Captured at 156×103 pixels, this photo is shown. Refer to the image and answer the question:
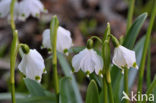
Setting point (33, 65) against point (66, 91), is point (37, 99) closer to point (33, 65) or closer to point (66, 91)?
point (66, 91)

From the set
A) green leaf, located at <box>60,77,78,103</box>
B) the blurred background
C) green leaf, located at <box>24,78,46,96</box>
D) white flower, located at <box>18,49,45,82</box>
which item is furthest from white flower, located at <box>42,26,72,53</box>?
the blurred background

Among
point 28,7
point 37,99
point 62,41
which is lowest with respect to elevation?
point 37,99

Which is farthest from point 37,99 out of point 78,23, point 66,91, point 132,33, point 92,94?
point 78,23

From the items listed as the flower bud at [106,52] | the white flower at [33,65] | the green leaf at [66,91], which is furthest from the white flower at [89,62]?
the green leaf at [66,91]

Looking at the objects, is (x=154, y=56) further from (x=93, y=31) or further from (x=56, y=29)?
(x=56, y=29)

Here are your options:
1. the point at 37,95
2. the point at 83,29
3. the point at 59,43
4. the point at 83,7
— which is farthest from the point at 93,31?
the point at 59,43

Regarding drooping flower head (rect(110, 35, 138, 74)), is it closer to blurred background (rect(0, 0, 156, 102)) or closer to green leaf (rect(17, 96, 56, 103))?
green leaf (rect(17, 96, 56, 103))
